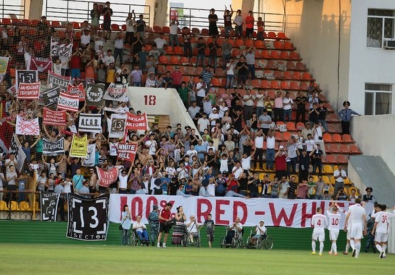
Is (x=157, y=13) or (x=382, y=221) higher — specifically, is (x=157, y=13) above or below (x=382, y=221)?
above

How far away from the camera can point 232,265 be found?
24891mm

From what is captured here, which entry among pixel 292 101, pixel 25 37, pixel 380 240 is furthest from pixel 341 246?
pixel 25 37

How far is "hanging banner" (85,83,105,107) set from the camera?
41281 mm

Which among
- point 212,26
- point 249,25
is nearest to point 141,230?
point 212,26

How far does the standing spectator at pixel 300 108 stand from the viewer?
4612cm

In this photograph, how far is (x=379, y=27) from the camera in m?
48.0

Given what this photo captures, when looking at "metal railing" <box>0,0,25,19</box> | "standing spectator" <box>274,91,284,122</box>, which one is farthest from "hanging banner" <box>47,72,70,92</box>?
"metal railing" <box>0,0,25,19</box>

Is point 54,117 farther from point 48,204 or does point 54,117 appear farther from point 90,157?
point 48,204

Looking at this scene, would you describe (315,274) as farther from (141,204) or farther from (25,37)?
(25,37)

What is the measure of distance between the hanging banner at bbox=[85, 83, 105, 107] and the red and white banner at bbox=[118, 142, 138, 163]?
11.5ft

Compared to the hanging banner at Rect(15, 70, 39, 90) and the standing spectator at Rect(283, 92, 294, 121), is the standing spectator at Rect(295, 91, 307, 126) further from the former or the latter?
the hanging banner at Rect(15, 70, 39, 90)

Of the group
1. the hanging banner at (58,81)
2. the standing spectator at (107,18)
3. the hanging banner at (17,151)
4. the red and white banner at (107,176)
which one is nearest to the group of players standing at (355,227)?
the red and white banner at (107,176)

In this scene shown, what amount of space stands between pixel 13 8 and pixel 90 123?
13800 mm

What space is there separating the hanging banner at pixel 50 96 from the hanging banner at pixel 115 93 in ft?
8.83
